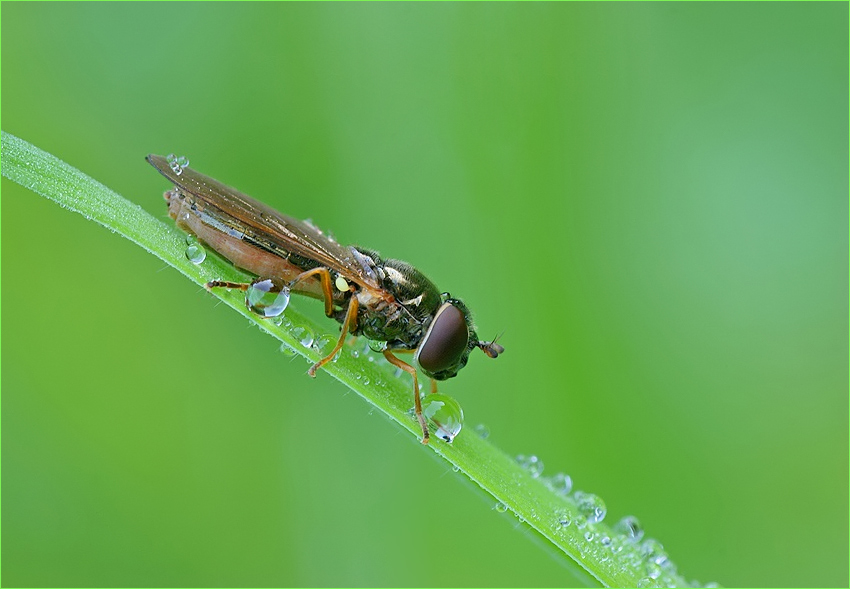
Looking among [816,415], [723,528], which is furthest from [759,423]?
[723,528]

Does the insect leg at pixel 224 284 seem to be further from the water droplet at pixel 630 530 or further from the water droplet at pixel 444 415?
the water droplet at pixel 630 530

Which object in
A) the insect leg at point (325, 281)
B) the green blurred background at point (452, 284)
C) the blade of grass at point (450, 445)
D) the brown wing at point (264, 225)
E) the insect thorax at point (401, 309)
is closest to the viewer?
the blade of grass at point (450, 445)

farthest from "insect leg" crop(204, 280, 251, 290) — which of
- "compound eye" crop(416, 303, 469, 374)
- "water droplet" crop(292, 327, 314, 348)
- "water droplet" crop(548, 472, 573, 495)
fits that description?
"water droplet" crop(548, 472, 573, 495)

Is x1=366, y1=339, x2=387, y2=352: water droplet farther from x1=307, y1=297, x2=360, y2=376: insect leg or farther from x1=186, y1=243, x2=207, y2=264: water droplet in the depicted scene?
x1=186, y1=243, x2=207, y2=264: water droplet

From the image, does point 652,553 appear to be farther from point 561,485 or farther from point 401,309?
point 401,309

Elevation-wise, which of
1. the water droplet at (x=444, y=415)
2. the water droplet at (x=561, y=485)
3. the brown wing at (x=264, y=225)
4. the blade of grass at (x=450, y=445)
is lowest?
the blade of grass at (x=450, y=445)

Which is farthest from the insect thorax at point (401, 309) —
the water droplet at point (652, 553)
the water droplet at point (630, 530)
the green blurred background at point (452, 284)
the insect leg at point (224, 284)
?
the water droplet at point (652, 553)

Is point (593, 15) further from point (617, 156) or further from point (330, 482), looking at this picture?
point (330, 482)

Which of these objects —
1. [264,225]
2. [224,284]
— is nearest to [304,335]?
[224,284]
